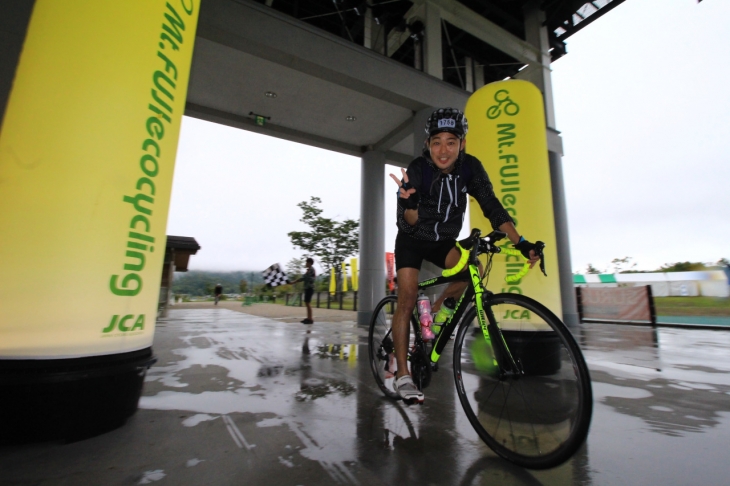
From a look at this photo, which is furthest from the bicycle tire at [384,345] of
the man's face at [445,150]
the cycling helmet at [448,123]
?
the cycling helmet at [448,123]

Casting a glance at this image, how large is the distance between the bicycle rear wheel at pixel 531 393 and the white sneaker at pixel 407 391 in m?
0.30

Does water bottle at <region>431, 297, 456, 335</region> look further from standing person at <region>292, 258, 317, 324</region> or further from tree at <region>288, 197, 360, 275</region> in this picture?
tree at <region>288, 197, 360, 275</region>

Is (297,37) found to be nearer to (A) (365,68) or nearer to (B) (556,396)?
(A) (365,68)

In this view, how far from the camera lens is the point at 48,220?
1844 mm

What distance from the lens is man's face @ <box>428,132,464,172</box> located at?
2.39m

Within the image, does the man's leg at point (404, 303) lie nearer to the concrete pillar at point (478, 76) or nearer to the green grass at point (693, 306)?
the concrete pillar at point (478, 76)

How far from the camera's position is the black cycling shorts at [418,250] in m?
2.48

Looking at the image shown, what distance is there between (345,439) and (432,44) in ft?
29.8

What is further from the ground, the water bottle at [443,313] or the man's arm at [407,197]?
the man's arm at [407,197]

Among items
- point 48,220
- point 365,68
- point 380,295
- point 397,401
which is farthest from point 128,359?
point 380,295

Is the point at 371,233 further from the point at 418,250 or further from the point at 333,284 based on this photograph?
the point at 333,284

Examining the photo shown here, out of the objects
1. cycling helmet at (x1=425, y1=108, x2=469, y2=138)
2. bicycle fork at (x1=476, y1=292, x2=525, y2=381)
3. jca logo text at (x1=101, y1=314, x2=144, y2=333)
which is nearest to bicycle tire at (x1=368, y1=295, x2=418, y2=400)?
bicycle fork at (x1=476, y1=292, x2=525, y2=381)

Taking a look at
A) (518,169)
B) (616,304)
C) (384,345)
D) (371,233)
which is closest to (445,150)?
(384,345)

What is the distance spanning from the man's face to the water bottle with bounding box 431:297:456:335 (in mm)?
948
